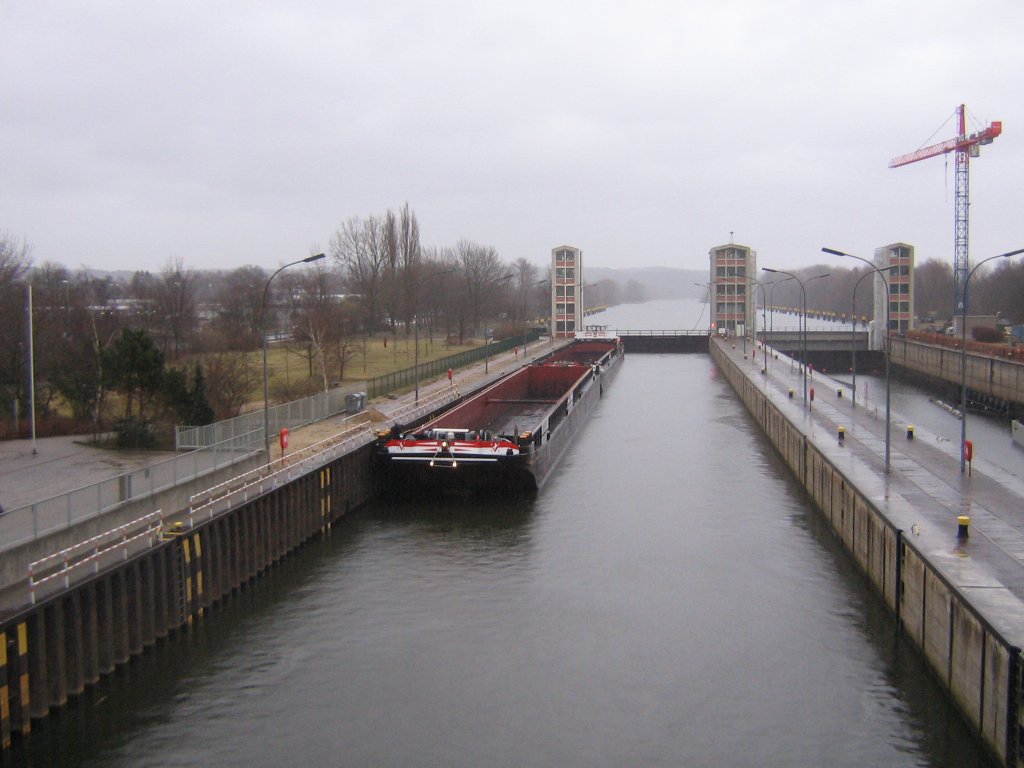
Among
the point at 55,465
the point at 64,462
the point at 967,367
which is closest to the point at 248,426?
the point at 64,462

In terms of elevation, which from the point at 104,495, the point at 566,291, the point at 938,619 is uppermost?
the point at 566,291

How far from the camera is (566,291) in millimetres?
96625

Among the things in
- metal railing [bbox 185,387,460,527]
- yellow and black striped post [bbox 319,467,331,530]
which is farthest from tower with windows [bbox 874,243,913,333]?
yellow and black striped post [bbox 319,467,331,530]

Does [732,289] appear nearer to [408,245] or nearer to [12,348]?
[408,245]

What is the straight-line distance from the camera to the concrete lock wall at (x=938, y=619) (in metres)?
11.9

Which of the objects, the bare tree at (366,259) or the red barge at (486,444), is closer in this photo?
the red barge at (486,444)

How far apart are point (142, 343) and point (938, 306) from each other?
12226 centimetres

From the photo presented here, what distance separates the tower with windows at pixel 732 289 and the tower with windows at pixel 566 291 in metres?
12.9

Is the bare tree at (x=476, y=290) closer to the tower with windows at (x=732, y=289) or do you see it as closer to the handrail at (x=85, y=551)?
the tower with windows at (x=732, y=289)

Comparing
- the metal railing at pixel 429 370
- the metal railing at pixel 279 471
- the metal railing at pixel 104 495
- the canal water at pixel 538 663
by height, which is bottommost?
the canal water at pixel 538 663

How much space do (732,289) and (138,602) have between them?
8527cm

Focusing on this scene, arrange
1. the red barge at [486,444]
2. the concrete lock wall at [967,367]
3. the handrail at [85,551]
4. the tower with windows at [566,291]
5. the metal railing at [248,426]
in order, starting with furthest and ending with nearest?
the tower with windows at [566,291], the concrete lock wall at [967,367], the red barge at [486,444], the metal railing at [248,426], the handrail at [85,551]

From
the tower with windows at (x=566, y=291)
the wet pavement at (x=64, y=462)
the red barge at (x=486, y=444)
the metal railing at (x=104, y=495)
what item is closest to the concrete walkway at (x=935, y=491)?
the red barge at (x=486, y=444)

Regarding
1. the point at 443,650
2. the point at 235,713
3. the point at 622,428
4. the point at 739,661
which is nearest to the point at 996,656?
the point at 739,661
